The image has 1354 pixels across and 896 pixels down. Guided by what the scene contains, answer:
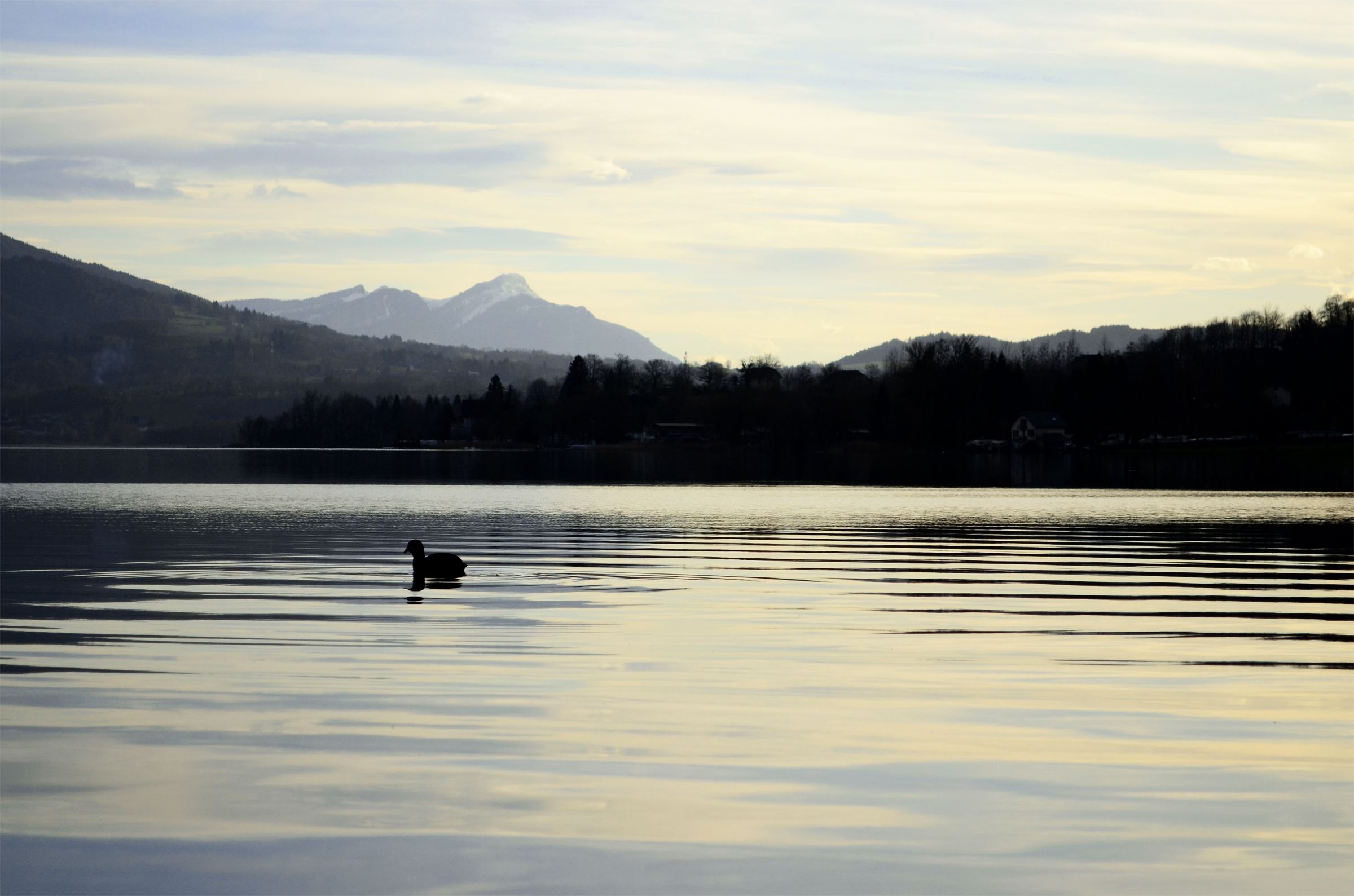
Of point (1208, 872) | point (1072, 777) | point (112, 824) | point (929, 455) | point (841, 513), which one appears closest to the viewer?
point (1208, 872)

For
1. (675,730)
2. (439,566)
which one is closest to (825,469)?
(439,566)

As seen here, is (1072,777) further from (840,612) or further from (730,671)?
(840,612)

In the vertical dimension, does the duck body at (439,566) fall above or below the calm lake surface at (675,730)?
above

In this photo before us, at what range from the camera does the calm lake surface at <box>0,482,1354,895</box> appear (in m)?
9.76

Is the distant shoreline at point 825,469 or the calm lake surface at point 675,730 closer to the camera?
the calm lake surface at point 675,730

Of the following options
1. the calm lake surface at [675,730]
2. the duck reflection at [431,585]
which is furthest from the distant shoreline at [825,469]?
the calm lake surface at [675,730]

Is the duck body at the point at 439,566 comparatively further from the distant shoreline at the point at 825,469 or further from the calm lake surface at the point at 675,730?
the distant shoreline at the point at 825,469

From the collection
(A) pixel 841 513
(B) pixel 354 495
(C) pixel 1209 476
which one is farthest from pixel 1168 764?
(C) pixel 1209 476

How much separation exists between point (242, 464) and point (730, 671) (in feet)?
449

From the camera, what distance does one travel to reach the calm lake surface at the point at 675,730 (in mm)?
9758

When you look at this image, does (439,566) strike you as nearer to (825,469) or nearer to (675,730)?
(675,730)

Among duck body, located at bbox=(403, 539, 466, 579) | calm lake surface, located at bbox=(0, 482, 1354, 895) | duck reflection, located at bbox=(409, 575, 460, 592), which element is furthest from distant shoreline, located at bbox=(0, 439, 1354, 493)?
calm lake surface, located at bbox=(0, 482, 1354, 895)

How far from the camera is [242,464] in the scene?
5738 inches

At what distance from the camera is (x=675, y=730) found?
45.0 ft
